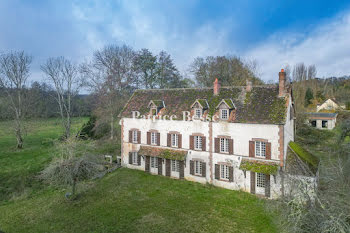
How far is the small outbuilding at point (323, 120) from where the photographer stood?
51.5 metres

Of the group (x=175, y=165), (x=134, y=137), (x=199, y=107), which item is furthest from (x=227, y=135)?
(x=134, y=137)

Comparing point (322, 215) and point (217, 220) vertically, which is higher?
point (322, 215)

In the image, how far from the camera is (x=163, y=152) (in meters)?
23.8

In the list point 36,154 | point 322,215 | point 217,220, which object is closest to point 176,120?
point 217,220

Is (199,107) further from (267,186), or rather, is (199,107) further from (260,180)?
(267,186)

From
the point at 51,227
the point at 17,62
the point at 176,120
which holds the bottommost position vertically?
the point at 51,227

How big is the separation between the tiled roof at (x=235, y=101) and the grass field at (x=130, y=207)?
25.1ft

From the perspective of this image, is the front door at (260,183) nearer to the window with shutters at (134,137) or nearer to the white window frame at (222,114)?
the white window frame at (222,114)

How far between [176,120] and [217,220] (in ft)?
37.0

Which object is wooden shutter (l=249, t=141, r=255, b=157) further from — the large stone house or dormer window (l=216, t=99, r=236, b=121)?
dormer window (l=216, t=99, r=236, b=121)

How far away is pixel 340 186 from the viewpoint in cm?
1001

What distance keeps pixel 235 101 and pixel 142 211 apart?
14327 mm

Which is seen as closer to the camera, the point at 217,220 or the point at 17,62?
the point at 217,220

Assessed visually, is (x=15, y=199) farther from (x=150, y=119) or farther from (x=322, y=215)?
(x=322, y=215)
